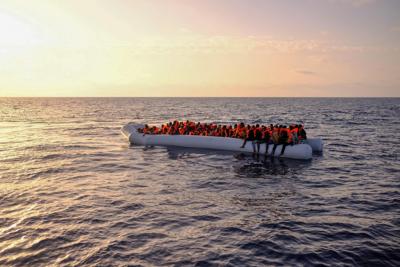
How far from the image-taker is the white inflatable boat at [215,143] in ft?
58.6

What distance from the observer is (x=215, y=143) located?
20.0 m

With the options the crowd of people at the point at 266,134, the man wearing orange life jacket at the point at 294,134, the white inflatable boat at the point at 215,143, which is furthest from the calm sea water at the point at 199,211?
the man wearing orange life jacket at the point at 294,134

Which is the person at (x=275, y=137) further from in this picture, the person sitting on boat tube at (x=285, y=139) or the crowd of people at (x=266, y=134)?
the person sitting on boat tube at (x=285, y=139)

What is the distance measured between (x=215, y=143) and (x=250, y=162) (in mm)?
3176

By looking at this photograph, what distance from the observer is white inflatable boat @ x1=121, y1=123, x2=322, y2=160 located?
17.9 metres

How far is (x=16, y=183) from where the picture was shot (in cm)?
1349

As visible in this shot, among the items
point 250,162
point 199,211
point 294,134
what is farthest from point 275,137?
point 199,211

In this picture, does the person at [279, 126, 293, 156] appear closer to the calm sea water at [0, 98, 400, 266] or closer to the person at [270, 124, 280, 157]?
the person at [270, 124, 280, 157]

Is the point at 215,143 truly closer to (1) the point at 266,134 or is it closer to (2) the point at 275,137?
(1) the point at 266,134

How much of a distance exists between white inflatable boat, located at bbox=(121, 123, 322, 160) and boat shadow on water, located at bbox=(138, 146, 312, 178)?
312 millimetres

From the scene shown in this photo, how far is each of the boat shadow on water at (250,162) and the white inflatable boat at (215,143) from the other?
312 mm

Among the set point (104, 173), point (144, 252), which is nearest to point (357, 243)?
point (144, 252)

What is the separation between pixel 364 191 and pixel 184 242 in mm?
7972

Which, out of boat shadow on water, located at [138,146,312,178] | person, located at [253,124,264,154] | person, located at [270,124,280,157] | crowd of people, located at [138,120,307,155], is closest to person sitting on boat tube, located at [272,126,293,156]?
crowd of people, located at [138,120,307,155]
